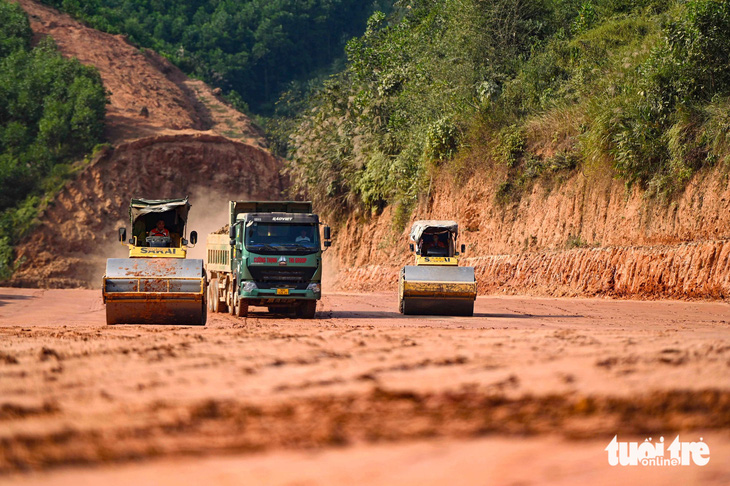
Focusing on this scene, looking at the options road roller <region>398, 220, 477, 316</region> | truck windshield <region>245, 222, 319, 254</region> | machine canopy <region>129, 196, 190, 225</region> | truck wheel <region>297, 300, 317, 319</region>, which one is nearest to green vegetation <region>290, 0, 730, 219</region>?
road roller <region>398, 220, 477, 316</region>

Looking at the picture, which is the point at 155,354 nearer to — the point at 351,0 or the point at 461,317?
the point at 461,317

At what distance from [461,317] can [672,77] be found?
14.0 m

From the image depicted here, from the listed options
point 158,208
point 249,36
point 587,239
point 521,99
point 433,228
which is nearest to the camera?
point 158,208

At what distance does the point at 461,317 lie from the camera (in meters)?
21.9

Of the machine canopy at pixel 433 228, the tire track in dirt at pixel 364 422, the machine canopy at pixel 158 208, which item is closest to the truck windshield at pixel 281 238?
the machine canopy at pixel 158 208

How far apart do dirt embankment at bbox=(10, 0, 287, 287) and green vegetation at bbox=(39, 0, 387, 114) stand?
1640 cm

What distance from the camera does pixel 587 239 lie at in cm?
3203

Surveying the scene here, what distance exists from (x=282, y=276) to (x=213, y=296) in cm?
525

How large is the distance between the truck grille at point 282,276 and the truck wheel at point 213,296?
14.1ft

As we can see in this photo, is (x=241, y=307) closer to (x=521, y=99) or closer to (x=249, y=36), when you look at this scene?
(x=521, y=99)

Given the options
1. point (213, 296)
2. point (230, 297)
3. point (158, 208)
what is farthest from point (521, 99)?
point (158, 208)

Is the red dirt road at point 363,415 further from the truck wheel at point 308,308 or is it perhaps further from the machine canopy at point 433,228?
the machine canopy at point 433,228

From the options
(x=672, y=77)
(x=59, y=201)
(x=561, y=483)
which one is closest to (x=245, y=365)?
(x=561, y=483)

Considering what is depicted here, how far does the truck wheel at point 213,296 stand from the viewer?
25747mm
